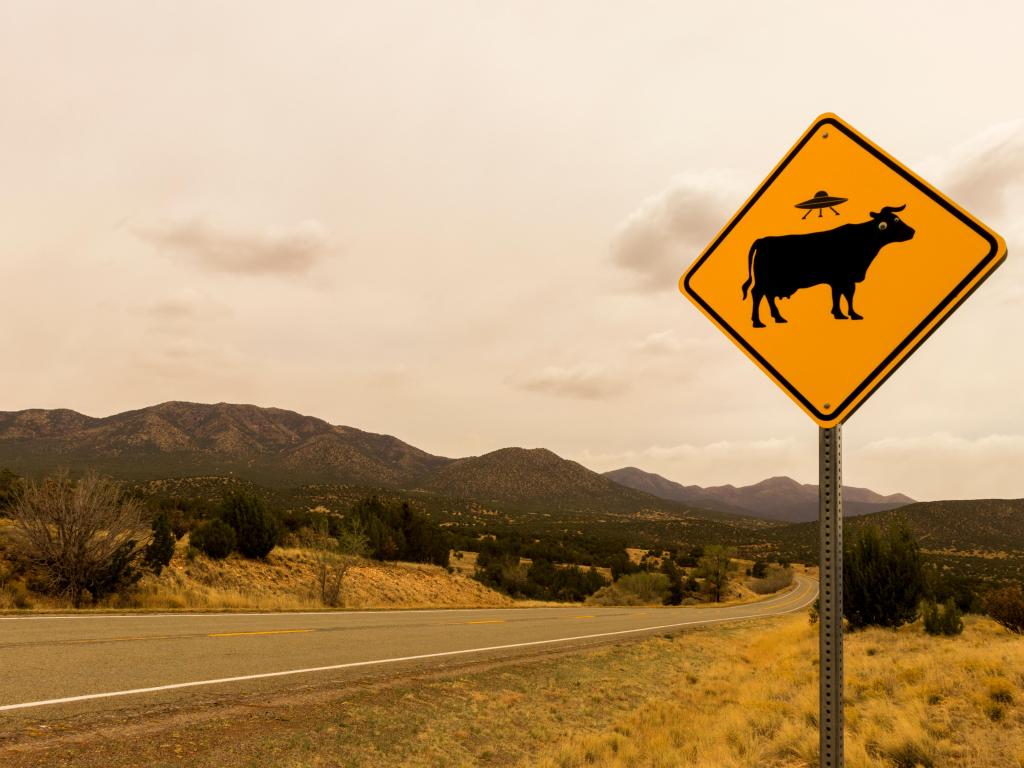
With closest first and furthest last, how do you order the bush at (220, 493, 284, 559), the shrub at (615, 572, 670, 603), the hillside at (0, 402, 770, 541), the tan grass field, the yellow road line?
the tan grass field → the yellow road line → the bush at (220, 493, 284, 559) → the shrub at (615, 572, 670, 603) → the hillside at (0, 402, 770, 541)

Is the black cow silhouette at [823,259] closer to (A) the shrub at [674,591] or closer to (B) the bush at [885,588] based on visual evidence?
(B) the bush at [885,588]

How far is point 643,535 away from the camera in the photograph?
9900cm

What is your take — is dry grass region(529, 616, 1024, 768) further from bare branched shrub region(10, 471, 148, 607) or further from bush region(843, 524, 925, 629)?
bare branched shrub region(10, 471, 148, 607)

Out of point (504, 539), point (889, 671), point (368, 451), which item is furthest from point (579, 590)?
point (368, 451)

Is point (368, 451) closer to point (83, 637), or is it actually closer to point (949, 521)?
point (949, 521)

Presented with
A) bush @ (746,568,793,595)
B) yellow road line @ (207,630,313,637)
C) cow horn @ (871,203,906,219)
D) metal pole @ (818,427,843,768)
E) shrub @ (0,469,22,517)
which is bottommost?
bush @ (746,568,793,595)

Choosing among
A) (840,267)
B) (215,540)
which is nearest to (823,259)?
(840,267)

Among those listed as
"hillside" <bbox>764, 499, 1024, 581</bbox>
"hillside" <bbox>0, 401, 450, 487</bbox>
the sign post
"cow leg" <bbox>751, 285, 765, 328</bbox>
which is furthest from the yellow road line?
"hillside" <bbox>0, 401, 450, 487</bbox>

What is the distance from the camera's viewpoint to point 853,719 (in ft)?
23.8

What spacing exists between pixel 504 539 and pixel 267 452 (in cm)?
13790

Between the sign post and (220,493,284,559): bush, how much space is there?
2589 cm

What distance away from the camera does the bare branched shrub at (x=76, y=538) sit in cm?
1688

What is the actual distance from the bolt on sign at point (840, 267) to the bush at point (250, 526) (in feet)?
85.0

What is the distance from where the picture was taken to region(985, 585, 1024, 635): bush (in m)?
15.7
